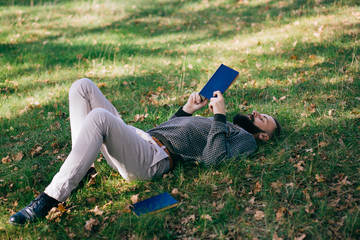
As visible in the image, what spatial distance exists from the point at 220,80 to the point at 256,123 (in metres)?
0.76

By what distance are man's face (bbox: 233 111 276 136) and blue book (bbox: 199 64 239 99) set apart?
577 mm

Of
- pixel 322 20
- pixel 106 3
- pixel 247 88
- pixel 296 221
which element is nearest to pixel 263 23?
pixel 322 20

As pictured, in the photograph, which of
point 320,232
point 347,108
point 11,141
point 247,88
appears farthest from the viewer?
point 247,88

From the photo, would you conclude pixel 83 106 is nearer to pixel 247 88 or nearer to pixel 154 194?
pixel 154 194

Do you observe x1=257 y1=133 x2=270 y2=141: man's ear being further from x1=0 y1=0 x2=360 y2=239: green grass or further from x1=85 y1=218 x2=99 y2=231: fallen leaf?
x1=85 y1=218 x2=99 y2=231: fallen leaf

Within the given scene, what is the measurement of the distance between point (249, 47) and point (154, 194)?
5.01m

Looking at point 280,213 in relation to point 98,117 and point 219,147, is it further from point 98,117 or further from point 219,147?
point 98,117

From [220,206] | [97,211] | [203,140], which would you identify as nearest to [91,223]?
[97,211]

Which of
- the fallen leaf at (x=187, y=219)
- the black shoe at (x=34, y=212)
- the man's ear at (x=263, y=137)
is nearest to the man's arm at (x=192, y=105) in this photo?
the man's ear at (x=263, y=137)

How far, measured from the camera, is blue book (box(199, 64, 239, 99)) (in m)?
3.49

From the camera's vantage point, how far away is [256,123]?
152 inches

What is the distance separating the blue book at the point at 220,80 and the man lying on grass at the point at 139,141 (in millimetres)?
78

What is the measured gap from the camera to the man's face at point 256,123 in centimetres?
386

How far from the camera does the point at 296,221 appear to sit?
2779 mm
